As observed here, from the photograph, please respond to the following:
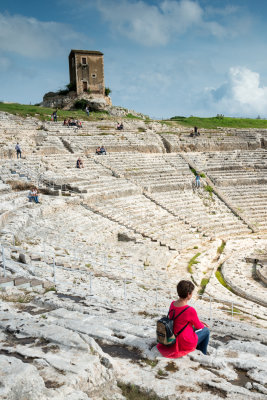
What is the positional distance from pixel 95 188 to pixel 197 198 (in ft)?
22.2

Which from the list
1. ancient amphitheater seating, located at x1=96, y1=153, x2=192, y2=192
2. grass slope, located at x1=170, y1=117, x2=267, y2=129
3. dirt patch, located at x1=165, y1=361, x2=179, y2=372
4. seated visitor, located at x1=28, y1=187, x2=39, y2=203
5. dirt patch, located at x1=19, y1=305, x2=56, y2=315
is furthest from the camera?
grass slope, located at x1=170, y1=117, x2=267, y2=129

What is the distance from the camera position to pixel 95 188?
61.9 feet

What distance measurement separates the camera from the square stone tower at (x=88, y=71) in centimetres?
4181

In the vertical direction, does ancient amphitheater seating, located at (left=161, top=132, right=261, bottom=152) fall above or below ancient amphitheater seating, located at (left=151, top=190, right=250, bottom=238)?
above

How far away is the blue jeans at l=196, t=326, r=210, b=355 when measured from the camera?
4164mm

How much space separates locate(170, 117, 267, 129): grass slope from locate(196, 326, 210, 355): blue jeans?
3384cm

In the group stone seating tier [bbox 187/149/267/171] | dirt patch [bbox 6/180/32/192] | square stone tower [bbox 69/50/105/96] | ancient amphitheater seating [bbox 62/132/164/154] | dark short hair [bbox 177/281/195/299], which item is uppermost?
square stone tower [bbox 69/50/105/96]

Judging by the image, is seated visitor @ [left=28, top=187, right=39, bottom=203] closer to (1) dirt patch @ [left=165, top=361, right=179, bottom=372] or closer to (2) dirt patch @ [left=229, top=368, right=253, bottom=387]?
(1) dirt patch @ [left=165, top=361, right=179, bottom=372]

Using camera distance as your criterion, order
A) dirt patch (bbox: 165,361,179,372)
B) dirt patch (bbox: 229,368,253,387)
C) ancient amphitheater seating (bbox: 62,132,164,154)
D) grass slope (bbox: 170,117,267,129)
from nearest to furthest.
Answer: dirt patch (bbox: 229,368,253,387) < dirt patch (bbox: 165,361,179,372) < ancient amphitheater seating (bbox: 62,132,164,154) < grass slope (bbox: 170,117,267,129)

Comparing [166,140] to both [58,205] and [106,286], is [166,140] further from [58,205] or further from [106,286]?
[106,286]

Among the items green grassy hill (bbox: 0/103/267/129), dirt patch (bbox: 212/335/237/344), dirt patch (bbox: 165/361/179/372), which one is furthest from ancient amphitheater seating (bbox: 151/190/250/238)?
green grassy hill (bbox: 0/103/267/129)

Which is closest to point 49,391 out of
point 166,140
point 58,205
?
point 58,205

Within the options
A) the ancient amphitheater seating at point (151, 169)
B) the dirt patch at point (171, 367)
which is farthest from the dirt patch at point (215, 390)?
the ancient amphitheater seating at point (151, 169)

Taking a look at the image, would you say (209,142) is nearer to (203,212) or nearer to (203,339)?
(203,212)
